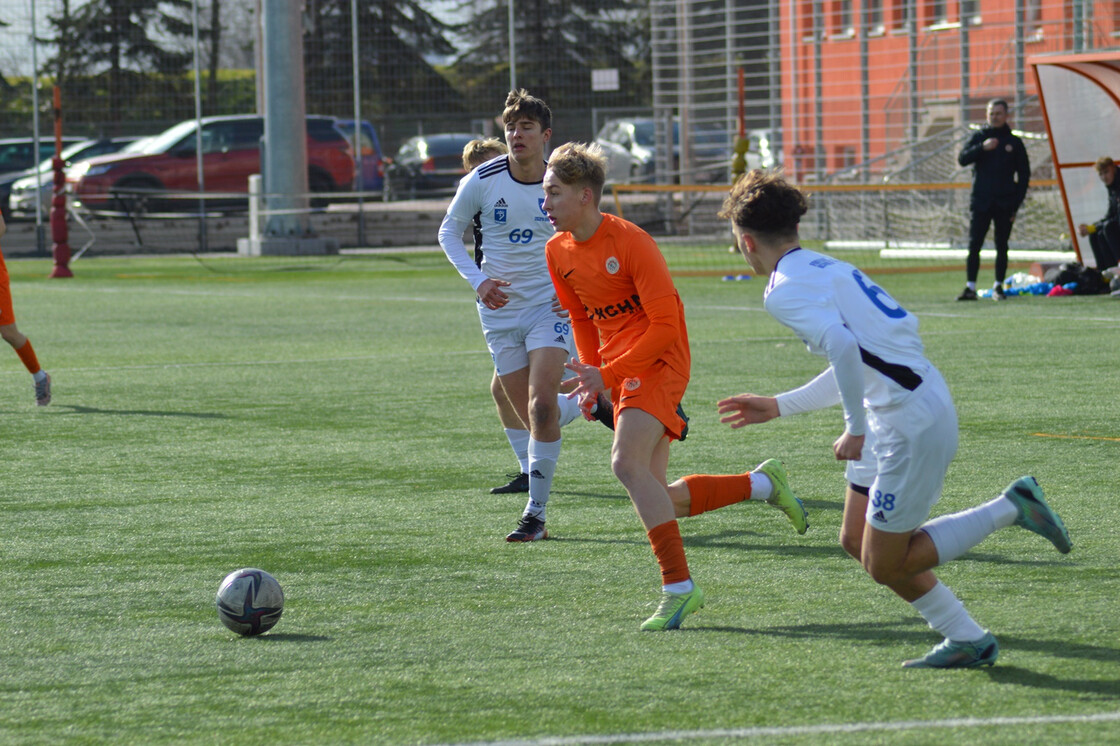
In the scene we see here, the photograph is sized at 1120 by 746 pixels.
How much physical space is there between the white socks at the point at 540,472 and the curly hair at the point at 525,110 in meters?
1.47

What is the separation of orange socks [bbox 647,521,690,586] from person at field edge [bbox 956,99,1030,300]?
Result: 12.8 meters

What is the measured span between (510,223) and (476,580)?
2248 millimetres

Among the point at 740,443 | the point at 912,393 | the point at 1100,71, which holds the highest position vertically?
the point at 1100,71

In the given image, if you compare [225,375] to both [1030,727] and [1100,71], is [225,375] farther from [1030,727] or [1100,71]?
[1100,71]

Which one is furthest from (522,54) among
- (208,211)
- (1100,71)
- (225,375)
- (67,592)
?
(67,592)

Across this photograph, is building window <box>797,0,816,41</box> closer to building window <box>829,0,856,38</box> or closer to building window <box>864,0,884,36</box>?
building window <box>829,0,856,38</box>

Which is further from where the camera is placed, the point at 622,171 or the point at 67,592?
the point at 622,171

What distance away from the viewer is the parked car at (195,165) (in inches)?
1281

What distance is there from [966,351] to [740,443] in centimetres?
474

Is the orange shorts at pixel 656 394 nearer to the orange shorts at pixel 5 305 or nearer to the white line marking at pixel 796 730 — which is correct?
the white line marking at pixel 796 730

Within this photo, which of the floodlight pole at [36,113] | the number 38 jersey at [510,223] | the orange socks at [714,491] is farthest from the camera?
the floodlight pole at [36,113]

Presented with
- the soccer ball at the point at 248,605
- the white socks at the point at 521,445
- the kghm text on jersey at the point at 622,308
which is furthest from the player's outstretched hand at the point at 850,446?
the white socks at the point at 521,445

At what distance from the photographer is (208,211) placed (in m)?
33.6

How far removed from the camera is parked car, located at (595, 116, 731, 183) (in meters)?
36.0
